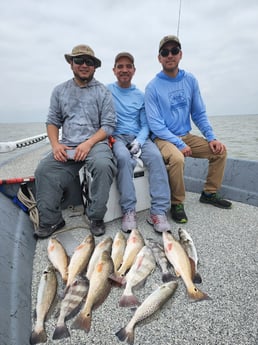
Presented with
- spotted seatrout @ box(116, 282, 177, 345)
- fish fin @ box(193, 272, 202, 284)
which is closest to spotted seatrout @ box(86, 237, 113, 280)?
spotted seatrout @ box(116, 282, 177, 345)

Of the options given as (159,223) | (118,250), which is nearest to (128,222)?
(159,223)

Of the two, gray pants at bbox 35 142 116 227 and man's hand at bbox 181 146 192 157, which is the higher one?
man's hand at bbox 181 146 192 157

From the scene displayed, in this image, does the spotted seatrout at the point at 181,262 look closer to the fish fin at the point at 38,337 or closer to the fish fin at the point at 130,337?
the fish fin at the point at 130,337

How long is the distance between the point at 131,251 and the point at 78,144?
140 centimetres

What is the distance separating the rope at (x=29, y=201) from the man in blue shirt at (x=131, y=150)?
0.97m

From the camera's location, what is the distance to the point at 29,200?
2.85 m

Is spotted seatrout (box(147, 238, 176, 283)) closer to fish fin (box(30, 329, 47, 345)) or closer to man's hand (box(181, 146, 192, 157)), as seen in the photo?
fish fin (box(30, 329, 47, 345))

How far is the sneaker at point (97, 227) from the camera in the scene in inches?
104

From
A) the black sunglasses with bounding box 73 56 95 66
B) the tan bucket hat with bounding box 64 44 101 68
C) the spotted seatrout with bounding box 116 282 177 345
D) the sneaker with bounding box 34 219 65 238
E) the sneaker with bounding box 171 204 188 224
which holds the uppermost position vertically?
the tan bucket hat with bounding box 64 44 101 68

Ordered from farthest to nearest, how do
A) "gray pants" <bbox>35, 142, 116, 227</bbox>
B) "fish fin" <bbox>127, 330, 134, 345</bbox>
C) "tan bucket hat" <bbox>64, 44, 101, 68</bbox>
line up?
1. "tan bucket hat" <bbox>64, 44, 101, 68</bbox>
2. "gray pants" <bbox>35, 142, 116, 227</bbox>
3. "fish fin" <bbox>127, 330, 134, 345</bbox>

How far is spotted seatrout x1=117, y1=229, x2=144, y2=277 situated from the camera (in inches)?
81.0

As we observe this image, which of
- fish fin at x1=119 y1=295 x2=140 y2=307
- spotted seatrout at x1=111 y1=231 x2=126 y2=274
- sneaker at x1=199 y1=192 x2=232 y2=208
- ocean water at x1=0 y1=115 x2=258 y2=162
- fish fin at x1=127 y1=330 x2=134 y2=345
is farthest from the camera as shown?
ocean water at x1=0 y1=115 x2=258 y2=162

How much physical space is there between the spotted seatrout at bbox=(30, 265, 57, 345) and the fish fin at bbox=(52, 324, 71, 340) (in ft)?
0.19

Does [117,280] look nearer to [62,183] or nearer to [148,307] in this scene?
[148,307]
